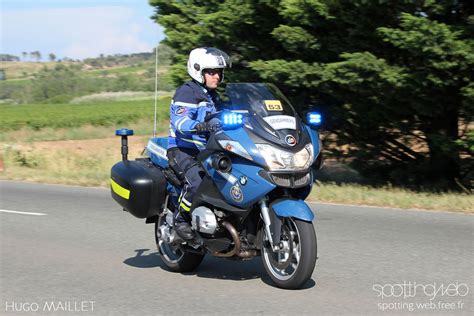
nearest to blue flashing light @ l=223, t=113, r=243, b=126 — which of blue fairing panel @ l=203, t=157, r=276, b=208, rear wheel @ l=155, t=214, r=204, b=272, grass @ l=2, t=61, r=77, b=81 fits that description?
blue fairing panel @ l=203, t=157, r=276, b=208

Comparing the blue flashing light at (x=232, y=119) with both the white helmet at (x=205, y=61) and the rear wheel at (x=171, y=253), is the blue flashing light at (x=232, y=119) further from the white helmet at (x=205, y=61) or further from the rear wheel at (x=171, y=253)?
the rear wheel at (x=171, y=253)

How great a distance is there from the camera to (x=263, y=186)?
5520 mm

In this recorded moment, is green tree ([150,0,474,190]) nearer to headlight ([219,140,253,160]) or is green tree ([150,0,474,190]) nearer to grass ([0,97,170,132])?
headlight ([219,140,253,160])

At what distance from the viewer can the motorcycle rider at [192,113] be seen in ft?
20.2

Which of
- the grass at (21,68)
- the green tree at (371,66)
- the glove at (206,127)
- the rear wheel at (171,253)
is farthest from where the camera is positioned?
the grass at (21,68)

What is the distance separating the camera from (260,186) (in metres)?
5.53

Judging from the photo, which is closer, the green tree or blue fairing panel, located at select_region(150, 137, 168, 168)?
blue fairing panel, located at select_region(150, 137, 168, 168)

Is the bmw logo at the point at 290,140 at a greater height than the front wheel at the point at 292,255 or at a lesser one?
greater

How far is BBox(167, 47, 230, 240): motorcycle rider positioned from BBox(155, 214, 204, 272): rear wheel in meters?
0.29

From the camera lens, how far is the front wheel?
549 cm

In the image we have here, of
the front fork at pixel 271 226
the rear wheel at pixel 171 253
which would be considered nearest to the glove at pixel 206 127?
the front fork at pixel 271 226

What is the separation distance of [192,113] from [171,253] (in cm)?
141

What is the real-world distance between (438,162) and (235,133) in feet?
28.0

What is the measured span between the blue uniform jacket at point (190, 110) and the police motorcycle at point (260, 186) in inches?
9.2
